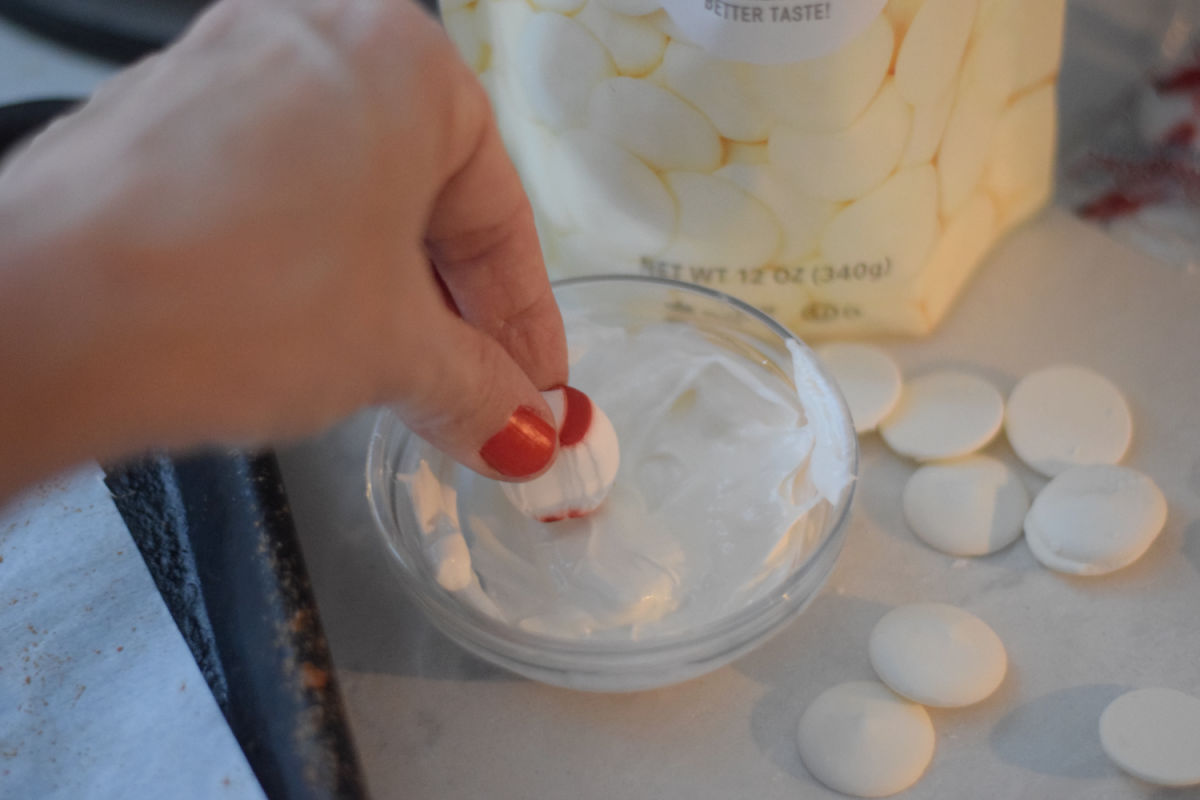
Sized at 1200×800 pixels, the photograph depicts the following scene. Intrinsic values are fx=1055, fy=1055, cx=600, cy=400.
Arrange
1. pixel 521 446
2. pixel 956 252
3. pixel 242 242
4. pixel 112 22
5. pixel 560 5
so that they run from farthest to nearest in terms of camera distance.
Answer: pixel 112 22, pixel 956 252, pixel 560 5, pixel 521 446, pixel 242 242

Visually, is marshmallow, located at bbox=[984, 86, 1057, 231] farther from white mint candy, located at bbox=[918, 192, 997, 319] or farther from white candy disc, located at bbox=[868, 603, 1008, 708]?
white candy disc, located at bbox=[868, 603, 1008, 708]

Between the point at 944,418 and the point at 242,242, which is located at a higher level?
the point at 242,242

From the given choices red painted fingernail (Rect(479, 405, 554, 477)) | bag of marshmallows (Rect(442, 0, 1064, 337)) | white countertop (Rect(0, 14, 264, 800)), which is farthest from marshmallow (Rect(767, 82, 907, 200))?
white countertop (Rect(0, 14, 264, 800))

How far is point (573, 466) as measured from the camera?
0.49 meters

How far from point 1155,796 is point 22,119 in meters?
0.65

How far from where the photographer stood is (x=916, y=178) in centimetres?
56

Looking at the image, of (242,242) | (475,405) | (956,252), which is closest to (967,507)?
(956,252)

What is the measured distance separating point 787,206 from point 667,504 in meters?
0.17

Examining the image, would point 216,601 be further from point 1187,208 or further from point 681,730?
point 1187,208

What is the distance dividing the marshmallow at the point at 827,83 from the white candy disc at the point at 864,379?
0.13 m

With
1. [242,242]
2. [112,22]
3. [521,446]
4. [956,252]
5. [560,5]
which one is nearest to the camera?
[242,242]

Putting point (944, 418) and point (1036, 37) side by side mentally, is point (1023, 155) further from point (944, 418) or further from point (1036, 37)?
point (944, 418)

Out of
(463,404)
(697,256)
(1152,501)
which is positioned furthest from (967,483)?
(463,404)

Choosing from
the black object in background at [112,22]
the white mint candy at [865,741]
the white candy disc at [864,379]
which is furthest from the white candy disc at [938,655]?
the black object in background at [112,22]
